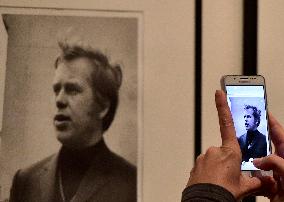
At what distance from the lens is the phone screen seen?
30.6 inches

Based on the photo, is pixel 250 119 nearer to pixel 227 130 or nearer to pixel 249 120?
pixel 249 120

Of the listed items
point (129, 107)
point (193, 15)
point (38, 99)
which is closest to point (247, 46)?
point (193, 15)

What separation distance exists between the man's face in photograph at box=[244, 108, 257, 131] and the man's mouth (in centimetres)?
35

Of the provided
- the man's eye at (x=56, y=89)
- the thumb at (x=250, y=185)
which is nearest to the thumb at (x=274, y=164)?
the thumb at (x=250, y=185)

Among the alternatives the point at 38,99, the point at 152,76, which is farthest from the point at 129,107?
the point at 38,99

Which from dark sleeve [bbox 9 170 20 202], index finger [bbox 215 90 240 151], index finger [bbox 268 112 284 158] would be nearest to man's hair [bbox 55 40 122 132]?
dark sleeve [bbox 9 170 20 202]

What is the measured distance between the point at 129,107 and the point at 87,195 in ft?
0.63

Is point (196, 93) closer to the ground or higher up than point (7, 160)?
higher up

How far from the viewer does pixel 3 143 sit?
0.94 meters

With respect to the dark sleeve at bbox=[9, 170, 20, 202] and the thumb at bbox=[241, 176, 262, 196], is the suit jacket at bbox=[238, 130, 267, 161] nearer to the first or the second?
the thumb at bbox=[241, 176, 262, 196]

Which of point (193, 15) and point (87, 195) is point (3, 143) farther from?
point (193, 15)

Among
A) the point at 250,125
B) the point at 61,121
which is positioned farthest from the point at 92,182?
the point at 250,125

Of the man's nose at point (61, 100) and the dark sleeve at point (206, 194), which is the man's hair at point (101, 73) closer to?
the man's nose at point (61, 100)

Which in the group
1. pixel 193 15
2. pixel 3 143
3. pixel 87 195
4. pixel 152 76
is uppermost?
pixel 193 15
